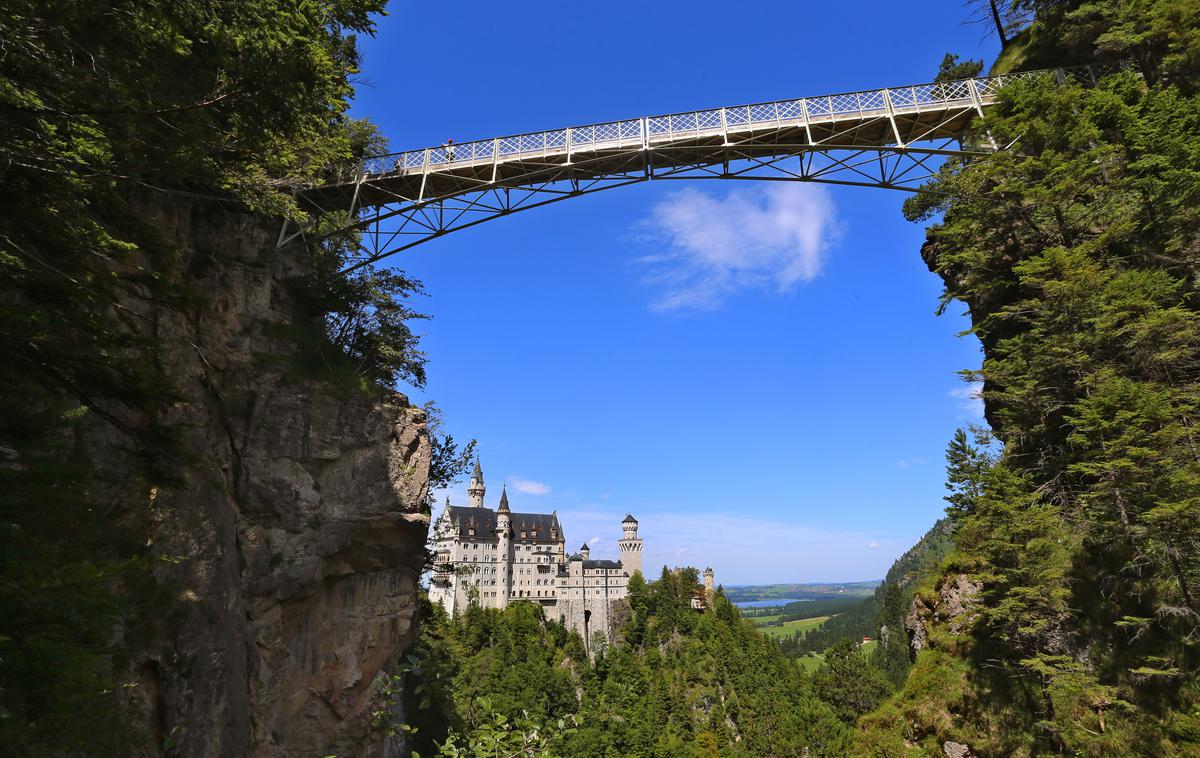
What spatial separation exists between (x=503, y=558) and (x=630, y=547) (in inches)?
851

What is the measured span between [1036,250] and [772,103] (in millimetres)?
9812

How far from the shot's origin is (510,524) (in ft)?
294

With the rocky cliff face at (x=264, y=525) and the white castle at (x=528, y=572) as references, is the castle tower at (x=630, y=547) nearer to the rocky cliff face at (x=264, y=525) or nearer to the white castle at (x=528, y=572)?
the white castle at (x=528, y=572)

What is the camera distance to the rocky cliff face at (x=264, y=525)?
37.3 ft

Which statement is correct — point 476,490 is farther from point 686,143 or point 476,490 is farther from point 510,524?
point 686,143

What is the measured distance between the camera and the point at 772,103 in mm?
20219

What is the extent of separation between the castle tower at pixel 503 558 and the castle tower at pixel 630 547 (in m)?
18.6

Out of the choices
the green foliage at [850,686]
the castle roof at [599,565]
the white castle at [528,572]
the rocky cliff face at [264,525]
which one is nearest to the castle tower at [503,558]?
the white castle at [528,572]

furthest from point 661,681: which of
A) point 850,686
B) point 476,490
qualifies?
point 476,490

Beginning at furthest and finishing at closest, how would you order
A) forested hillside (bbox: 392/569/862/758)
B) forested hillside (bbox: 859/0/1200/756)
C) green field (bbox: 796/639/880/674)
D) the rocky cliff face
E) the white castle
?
green field (bbox: 796/639/880/674), the white castle, forested hillside (bbox: 392/569/862/758), forested hillside (bbox: 859/0/1200/756), the rocky cliff face

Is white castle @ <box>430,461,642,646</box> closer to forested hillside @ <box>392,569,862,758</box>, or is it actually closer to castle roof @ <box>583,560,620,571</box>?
A: castle roof @ <box>583,560,620,571</box>

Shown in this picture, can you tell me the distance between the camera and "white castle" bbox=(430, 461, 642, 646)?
3263 inches

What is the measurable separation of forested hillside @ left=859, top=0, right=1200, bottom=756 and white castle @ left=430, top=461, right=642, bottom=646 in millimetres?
70068

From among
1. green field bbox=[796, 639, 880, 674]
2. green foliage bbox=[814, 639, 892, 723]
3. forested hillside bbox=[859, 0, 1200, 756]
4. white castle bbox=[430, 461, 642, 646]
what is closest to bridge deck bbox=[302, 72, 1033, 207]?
forested hillside bbox=[859, 0, 1200, 756]
